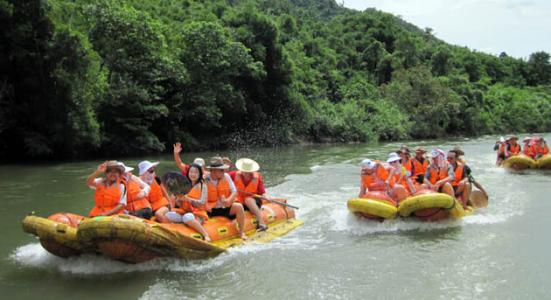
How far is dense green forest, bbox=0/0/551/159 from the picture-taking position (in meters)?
16.3

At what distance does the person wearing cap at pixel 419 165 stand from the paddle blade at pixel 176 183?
4439 mm

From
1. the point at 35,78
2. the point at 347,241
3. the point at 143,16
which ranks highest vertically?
the point at 143,16

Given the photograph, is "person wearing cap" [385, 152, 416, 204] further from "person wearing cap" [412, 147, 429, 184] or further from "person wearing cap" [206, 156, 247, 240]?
"person wearing cap" [206, 156, 247, 240]

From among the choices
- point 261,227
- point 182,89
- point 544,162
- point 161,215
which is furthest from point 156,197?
point 182,89

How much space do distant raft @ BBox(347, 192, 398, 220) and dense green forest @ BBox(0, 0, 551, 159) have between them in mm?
11276

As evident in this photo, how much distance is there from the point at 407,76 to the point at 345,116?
9575 mm

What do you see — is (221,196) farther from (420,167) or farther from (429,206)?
(420,167)

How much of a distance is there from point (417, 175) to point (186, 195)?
4740mm

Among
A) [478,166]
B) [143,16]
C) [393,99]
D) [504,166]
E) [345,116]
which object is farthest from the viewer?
[393,99]

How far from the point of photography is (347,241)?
7.63m

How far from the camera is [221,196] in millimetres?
7195

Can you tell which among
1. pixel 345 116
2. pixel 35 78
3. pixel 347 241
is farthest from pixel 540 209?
pixel 345 116

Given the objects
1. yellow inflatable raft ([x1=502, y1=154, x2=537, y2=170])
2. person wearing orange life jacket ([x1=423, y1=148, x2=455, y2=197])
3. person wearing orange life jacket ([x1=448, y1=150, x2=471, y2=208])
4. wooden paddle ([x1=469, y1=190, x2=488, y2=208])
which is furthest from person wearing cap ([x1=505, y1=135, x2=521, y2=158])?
person wearing orange life jacket ([x1=423, y1=148, x2=455, y2=197])

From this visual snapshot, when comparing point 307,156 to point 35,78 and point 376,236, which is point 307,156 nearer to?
point 35,78
